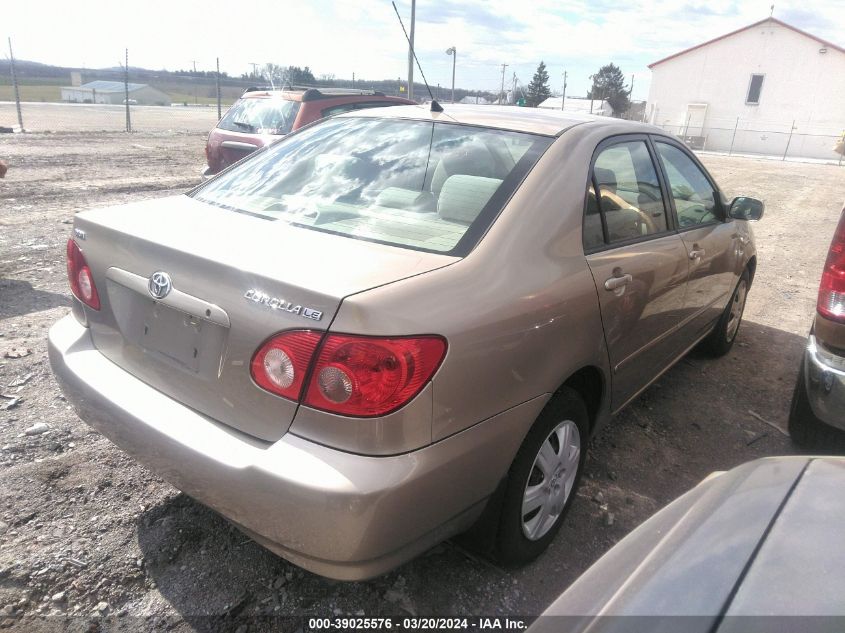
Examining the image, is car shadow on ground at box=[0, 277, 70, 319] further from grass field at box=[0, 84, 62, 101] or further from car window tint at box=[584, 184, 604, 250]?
grass field at box=[0, 84, 62, 101]

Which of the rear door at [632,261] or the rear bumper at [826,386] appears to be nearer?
the rear door at [632,261]

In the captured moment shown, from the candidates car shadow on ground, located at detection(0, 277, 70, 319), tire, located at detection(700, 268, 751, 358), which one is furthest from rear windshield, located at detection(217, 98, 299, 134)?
tire, located at detection(700, 268, 751, 358)

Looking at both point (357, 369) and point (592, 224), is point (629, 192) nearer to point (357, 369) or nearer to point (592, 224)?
point (592, 224)

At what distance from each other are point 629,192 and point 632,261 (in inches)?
15.9

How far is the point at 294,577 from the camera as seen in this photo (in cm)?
232

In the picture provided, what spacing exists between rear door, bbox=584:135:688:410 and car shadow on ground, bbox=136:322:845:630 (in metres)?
0.42

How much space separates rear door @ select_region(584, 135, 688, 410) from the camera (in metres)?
2.55

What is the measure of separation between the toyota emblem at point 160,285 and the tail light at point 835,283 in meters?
2.80

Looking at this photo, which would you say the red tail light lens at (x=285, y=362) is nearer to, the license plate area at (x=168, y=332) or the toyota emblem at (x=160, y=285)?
the license plate area at (x=168, y=332)

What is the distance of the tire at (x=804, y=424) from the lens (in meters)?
3.19

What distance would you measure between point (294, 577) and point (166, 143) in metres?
18.2

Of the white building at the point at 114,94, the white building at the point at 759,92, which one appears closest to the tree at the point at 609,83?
the white building at the point at 759,92

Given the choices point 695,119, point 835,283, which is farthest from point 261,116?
point 695,119

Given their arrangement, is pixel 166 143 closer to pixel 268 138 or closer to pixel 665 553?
pixel 268 138
